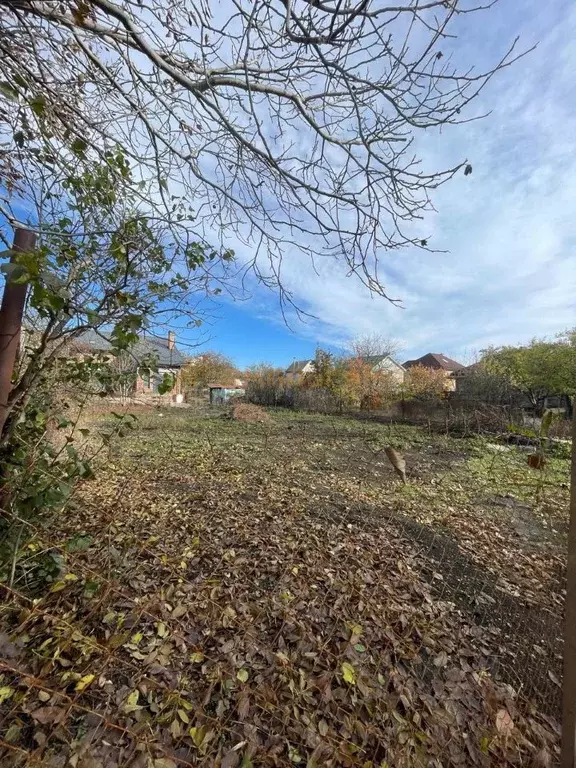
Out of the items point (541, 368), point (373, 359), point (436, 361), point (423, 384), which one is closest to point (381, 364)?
point (373, 359)

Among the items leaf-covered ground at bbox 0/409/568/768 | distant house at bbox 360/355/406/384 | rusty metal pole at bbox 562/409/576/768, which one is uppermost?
distant house at bbox 360/355/406/384

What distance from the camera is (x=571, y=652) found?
2.61 feet

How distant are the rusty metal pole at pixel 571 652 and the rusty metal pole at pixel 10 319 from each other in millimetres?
1945

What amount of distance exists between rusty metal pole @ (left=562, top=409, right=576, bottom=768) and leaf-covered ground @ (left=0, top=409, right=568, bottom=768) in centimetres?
81

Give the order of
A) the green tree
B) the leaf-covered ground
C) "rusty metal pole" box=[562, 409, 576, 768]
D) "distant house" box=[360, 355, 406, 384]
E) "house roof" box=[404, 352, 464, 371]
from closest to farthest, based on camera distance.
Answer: "rusty metal pole" box=[562, 409, 576, 768]
the leaf-covered ground
the green tree
"distant house" box=[360, 355, 406, 384]
"house roof" box=[404, 352, 464, 371]

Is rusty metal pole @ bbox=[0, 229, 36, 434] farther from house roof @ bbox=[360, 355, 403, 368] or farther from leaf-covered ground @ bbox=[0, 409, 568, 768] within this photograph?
house roof @ bbox=[360, 355, 403, 368]

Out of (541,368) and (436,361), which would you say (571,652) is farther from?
(436,361)

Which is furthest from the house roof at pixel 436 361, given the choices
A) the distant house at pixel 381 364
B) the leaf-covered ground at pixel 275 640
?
the leaf-covered ground at pixel 275 640

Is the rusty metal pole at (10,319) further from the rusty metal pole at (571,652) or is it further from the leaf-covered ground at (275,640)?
the rusty metal pole at (571,652)

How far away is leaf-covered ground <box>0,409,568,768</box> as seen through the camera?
4.51 feet

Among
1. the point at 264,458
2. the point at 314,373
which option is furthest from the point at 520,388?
the point at 264,458

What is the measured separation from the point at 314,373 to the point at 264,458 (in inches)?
564

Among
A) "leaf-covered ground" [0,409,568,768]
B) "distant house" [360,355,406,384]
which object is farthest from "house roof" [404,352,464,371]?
"leaf-covered ground" [0,409,568,768]

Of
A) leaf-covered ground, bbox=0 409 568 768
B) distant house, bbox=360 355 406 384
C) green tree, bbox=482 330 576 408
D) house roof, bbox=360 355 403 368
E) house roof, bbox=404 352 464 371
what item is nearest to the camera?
leaf-covered ground, bbox=0 409 568 768
